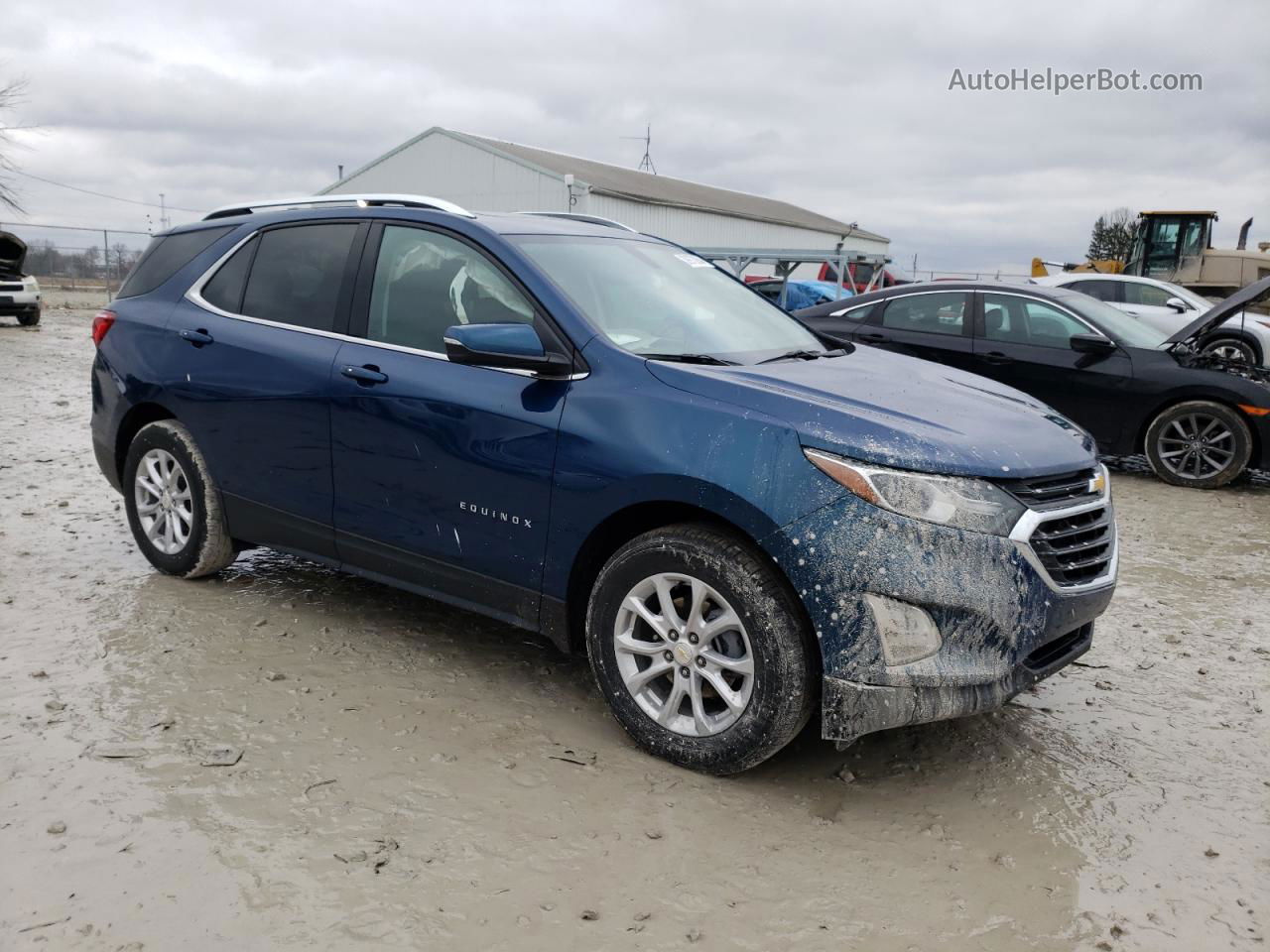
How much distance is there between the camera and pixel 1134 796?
337 centimetres

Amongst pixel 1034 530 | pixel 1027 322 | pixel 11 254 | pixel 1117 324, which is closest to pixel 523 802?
pixel 1034 530

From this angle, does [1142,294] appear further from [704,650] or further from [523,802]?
[523,802]

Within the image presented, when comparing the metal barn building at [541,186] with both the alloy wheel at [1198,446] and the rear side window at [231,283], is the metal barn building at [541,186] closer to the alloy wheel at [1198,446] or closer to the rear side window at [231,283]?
the alloy wheel at [1198,446]

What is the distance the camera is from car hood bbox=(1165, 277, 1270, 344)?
7.64 meters

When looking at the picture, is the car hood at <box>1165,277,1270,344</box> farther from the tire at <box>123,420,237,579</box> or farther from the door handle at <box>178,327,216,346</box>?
→ the tire at <box>123,420,237,579</box>

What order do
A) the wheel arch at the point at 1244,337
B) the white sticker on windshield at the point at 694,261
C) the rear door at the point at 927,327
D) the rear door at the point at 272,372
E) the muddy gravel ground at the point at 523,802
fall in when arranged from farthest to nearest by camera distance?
the wheel arch at the point at 1244,337
the rear door at the point at 927,327
the white sticker on windshield at the point at 694,261
the rear door at the point at 272,372
the muddy gravel ground at the point at 523,802

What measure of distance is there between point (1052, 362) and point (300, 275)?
6331 millimetres

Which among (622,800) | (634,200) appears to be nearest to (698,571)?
(622,800)

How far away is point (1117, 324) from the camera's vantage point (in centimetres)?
883

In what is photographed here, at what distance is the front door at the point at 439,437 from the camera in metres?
3.61

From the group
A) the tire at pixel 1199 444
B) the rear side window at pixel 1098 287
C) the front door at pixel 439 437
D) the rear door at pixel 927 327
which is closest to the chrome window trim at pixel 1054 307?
the rear door at pixel 927 327

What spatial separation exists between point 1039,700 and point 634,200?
106ft

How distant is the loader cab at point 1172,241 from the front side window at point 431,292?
22677 millimetres

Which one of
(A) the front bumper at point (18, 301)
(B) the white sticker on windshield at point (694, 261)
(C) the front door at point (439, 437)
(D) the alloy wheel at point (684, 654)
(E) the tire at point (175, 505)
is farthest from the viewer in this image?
(A) the front bumper at point (18, 301)
